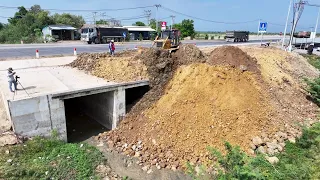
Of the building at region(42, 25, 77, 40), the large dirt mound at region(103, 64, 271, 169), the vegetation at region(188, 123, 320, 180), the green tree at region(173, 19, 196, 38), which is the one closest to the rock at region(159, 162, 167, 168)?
the large dirt mound at region(103, 64, 271, 169)

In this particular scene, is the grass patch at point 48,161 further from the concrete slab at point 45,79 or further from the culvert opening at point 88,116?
the concrete slab at point 45,79

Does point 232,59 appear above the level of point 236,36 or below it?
below

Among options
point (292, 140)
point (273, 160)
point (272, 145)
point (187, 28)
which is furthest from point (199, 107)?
point (187, 28)

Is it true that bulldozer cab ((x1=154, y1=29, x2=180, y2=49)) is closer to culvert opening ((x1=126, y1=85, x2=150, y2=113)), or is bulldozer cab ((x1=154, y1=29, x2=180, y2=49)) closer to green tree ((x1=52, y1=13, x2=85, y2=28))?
culvert opening ((x1=126, y1=85, x2=150, y2=113))

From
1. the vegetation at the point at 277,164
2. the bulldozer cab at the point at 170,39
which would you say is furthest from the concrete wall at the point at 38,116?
the bulldozer cab at the point at 170,39

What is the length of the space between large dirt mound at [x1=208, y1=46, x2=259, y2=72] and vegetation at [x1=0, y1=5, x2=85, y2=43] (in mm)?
30953

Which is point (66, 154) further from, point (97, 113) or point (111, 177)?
point (97, 113)

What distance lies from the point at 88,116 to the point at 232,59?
925 cm

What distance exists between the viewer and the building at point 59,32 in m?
38.5

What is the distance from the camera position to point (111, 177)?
25.9 feet

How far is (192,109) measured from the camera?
1062 cm

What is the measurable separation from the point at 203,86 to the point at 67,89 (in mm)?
6496

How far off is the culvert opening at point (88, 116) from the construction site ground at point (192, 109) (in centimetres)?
89

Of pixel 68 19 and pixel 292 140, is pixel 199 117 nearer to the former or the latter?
pixel 292 140
